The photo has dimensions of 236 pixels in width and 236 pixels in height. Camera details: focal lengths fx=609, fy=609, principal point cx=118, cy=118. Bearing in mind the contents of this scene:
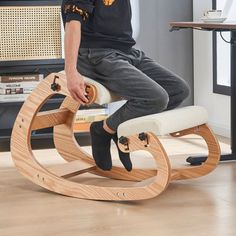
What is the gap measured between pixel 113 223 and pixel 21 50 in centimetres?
160

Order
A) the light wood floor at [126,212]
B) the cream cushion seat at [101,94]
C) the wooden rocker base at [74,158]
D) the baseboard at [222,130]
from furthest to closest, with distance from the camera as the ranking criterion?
the baseboard at [222,130]
the cream cushion seat at [101,94]
the wooden rocker base at [74,158]
the light wood floor at [126,212]

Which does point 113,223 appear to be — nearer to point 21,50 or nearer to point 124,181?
point 124,181

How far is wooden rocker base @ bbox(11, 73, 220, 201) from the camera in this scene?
87.9 inches

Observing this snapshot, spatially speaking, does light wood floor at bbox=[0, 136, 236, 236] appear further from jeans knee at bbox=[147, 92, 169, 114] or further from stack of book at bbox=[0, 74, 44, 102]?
stack of book at bbox=[0, 74, 44, 102]

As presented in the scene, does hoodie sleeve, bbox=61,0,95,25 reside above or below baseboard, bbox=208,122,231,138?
above

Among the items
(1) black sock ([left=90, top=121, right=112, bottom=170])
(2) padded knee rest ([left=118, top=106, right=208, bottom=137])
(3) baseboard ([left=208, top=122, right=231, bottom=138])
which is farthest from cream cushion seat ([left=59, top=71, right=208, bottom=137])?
(3) baseboard ([left=208, top=122, right=231, bottom=138])

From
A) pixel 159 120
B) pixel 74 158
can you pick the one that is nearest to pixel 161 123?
pixel 159 120

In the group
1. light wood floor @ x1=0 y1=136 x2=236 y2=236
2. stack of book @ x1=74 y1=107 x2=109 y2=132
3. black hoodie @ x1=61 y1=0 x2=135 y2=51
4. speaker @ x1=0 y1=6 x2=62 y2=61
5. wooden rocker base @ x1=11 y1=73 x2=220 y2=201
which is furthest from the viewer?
stack of book @ x1=74 y1=107 x2=109 y2=132

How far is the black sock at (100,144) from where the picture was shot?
99.9 inches

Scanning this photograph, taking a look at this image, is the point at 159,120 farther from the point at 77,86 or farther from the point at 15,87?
the point at 15,87

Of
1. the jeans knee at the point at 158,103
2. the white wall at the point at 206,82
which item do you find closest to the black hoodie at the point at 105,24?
the jeans knee at the point at 158,103

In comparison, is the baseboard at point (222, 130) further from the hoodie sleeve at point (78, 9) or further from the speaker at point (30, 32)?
the hoodie sleeve at point (78, 9)

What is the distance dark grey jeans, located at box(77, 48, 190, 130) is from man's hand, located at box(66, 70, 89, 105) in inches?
4.8

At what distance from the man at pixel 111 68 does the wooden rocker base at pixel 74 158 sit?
4.2 inches
